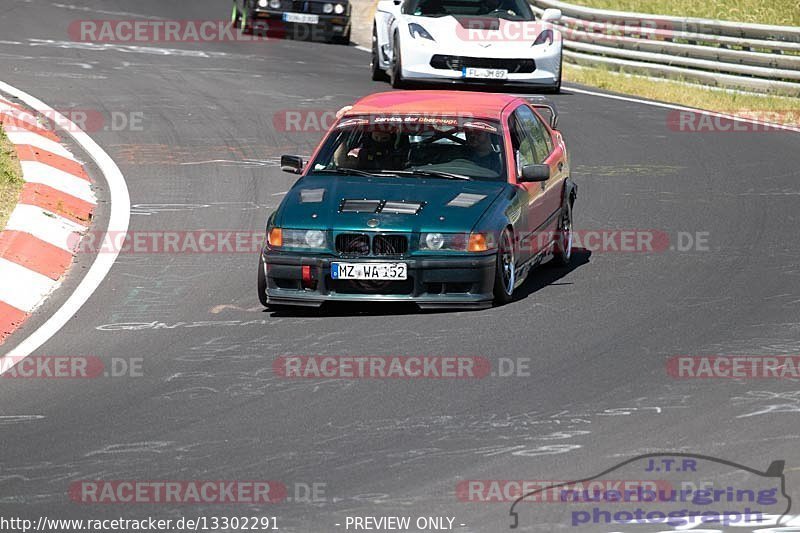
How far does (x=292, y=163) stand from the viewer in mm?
11219

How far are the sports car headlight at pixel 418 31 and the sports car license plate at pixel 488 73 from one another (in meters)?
0.74

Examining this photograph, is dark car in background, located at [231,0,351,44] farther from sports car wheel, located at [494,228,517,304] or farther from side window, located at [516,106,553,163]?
sports car wheel, located at [494,228,517,304]

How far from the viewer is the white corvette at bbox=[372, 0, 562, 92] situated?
20.7m

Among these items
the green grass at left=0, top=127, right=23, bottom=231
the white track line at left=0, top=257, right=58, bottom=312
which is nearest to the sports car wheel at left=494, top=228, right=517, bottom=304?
the white track line at left=0, top=257, right=58, bottom=312

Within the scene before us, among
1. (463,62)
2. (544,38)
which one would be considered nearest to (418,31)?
(463,62)

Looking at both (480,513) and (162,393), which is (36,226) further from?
(480,513)

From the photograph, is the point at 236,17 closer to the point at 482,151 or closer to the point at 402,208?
the point at 482,151

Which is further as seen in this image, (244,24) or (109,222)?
(244,24)

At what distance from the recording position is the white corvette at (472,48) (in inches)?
813

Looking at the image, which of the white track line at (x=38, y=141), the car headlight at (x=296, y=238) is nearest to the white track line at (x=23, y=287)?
the car headlight at (x=296, y=238)

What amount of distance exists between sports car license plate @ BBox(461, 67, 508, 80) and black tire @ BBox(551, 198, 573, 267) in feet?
27.9

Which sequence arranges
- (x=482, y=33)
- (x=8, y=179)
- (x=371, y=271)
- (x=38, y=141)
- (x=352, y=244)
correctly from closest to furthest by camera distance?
(x=371, y=271)
(x=352, y=244)
(x=8, y=179)
(x=38, y=141)
(x=482, y=33)

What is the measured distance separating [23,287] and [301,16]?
17.3 metres

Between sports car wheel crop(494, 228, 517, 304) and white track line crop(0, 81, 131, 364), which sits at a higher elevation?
sports car wheel crop(494, 228, 517, 304)
